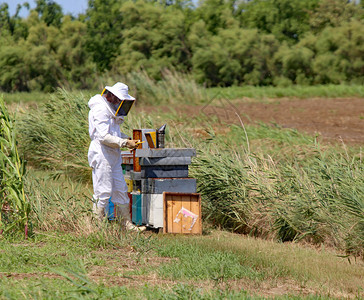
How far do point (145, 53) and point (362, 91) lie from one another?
20301mm

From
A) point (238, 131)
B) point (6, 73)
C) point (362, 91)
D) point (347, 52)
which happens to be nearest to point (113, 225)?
point (238, 131)

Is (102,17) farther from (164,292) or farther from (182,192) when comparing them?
(164,292)

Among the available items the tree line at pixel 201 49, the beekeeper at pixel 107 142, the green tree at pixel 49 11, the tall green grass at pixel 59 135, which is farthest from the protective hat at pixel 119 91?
the green tree at pixel 49 11

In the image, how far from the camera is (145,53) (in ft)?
144

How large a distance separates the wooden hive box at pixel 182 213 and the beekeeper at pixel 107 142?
1.78 feet

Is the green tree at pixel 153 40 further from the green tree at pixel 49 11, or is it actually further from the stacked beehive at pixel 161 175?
the stacked beehive at pixel 161 175

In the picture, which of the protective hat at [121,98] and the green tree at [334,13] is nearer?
the protective hat at [121,98]

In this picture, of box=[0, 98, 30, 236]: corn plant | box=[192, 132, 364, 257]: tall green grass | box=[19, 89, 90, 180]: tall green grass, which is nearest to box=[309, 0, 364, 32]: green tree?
box=[19, 89, 90, 180]: tall green grass

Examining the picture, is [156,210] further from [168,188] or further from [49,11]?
[49,11]

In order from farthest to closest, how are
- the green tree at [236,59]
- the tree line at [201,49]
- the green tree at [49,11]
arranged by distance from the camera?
the green tree at [49,11] < the green tree at [236,59] < the tree line at [201,49]

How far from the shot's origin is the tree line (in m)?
38.0

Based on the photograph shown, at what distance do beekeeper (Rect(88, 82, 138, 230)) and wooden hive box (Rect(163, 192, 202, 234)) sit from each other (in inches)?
21.3

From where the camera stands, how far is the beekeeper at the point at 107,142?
25.2 feet

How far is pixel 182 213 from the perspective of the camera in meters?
8.08
